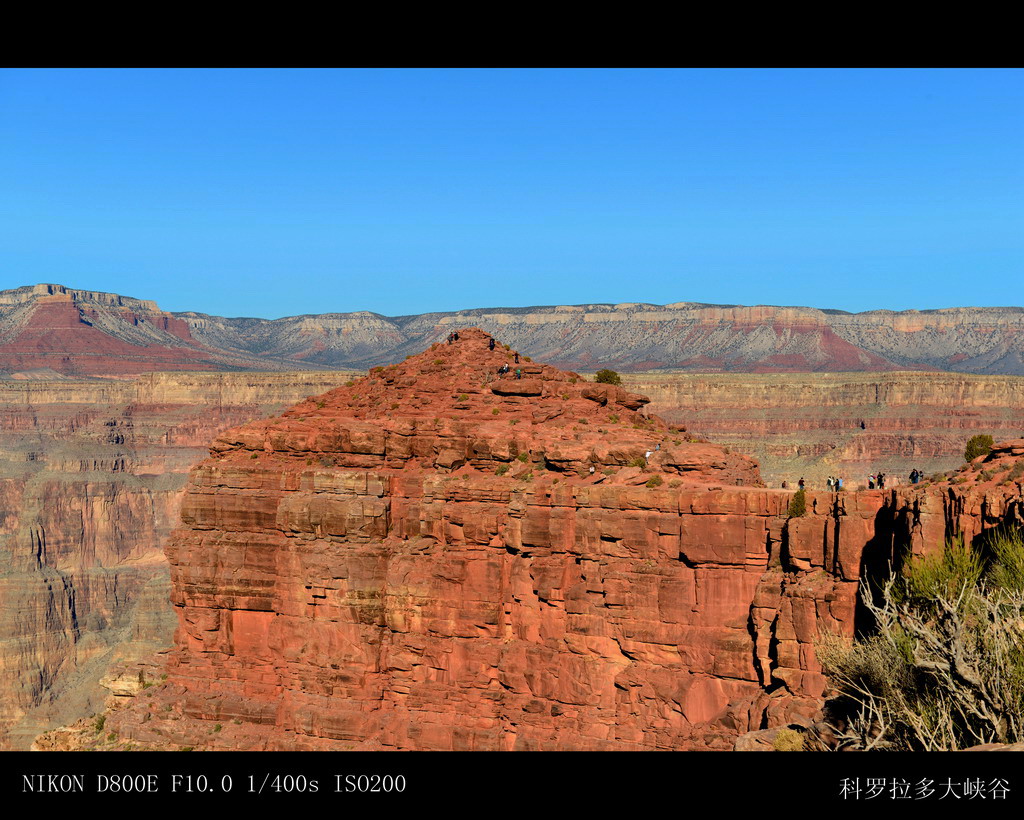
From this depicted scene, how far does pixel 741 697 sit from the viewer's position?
3719cm

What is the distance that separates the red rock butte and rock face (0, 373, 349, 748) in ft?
141

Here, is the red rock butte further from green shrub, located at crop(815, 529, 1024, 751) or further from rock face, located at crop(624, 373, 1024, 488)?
rock face, located at crop(624, 373, 1024, 488)

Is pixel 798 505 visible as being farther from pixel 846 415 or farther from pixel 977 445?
pixel 846 415

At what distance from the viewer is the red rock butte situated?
37281mm

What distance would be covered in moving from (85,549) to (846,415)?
336ft

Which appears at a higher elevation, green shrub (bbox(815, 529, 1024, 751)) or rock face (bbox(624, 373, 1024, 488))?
rock face (bbox(624, 373, 1024, 488))

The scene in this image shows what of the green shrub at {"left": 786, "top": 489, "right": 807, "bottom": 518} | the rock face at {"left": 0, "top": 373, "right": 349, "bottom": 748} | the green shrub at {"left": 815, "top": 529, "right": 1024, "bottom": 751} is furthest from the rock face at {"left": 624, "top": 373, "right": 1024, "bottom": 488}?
the green shrub at {"left": 815, "top": 529, "right": 1024, "bottom": 751}

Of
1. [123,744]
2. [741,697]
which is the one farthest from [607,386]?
[123,744]

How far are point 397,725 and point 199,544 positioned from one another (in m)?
9.66

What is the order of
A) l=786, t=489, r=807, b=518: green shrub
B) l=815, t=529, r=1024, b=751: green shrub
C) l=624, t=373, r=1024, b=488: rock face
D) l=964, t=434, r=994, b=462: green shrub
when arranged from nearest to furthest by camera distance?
l=815, t=529, r=1024, b=751: green shrub < l=786, t=489, r=807, b=518: green shrub < l=964, t=434, r=994, b=462: green shrub < l=624, t=373, r=1024, b=488: rock face

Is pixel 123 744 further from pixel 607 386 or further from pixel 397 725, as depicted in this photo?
pixel 607 386

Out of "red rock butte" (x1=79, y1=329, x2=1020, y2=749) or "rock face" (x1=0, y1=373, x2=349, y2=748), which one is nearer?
"red rock butte" (x1=79, y1=329, x2=1020, y2=749)

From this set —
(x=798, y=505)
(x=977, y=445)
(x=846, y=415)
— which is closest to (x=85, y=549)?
(x=846, y=415)

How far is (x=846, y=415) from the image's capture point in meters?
170
